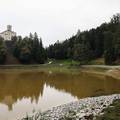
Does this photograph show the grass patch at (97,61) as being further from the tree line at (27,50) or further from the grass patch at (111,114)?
the grass patch at (111,114)

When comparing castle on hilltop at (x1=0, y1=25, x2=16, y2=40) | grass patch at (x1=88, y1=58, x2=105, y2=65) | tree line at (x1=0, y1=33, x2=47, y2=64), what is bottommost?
grass patch at (x1=88, y1=58, x2=105, y2=65)

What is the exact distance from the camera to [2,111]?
1099 inches

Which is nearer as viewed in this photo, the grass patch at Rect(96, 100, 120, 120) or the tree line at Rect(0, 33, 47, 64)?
the grass patch at Rect(96, 100, 120, 120)

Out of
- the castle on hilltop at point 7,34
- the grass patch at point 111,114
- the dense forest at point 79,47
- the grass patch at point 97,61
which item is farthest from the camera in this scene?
the castle on hilltop at point 7,34

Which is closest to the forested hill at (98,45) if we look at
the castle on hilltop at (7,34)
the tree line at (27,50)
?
the tree line at (27,50)

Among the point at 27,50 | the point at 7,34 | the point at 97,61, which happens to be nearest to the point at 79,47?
the point at 97,61

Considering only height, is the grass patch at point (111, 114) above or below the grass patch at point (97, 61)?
below

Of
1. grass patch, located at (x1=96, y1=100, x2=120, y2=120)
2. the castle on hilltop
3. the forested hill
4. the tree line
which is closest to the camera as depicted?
grass patch, located at (x1=96, y1=100, x2=120, y2=120)

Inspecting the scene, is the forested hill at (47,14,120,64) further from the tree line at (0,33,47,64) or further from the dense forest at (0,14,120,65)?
the tree line at (0,33,47,64)

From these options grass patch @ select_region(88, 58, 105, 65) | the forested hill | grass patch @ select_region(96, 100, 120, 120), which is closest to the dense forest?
the forested hill

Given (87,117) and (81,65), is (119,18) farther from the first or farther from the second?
(87,117)

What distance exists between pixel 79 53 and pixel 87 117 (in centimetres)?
8951

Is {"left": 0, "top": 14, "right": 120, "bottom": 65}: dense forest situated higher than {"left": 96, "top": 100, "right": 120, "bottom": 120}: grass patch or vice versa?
{"left": 0, "top": 14, "right": 120, "bottom": 65}: dense forest

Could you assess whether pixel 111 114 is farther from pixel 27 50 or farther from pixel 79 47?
pixel 27 50
